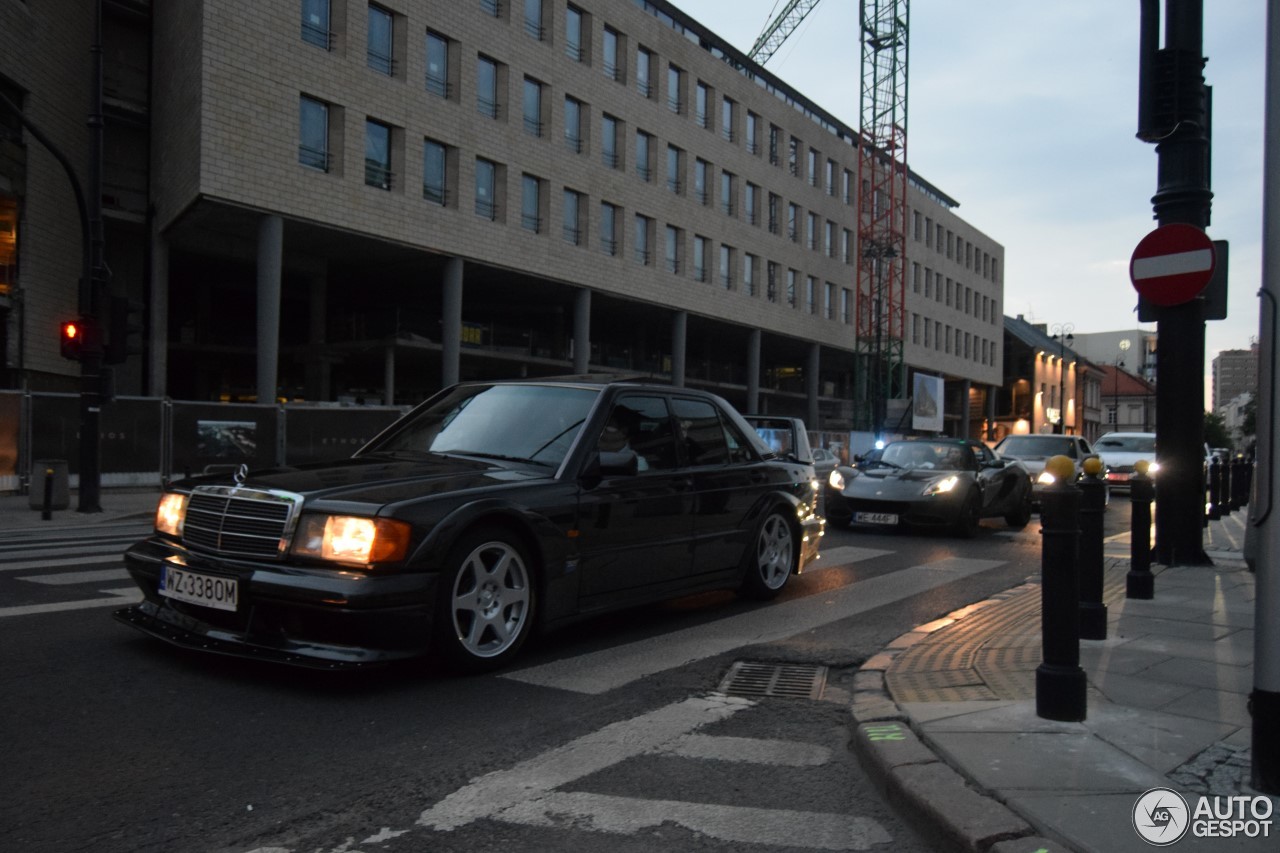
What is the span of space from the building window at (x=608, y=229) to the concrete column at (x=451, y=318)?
7.17 meters

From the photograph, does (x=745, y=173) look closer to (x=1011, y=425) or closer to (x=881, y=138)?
(x=881, y=138)

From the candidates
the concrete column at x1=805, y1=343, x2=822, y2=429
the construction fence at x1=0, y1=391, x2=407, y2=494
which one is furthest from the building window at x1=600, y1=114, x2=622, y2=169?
the concrete column at x1=805, y1=343, x2=822, y2=429

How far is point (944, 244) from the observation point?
6862 centimetres

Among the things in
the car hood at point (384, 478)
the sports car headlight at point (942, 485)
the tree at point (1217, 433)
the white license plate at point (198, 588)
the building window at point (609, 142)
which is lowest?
the white license plate at point (198, 588)

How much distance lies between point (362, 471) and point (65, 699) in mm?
1654

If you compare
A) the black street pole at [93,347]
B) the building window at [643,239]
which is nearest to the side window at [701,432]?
the black street pole at [93,347]

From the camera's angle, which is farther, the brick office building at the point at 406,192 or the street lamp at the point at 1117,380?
the street lamp at the point at 1117,380

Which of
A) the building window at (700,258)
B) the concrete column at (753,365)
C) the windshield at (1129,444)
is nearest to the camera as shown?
the windshield at (1129,444)

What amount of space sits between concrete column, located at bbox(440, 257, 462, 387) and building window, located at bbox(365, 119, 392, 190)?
3.23m

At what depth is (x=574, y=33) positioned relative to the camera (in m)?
35.2

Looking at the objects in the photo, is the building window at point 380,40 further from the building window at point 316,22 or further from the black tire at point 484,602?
the black tire at point 484,602

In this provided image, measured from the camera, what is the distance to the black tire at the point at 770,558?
7102 millimetres

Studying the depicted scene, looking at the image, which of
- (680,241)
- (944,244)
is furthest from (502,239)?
(944,244)

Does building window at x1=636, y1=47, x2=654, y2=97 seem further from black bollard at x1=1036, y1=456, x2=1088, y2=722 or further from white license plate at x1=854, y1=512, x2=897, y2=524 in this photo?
black bollard at x1=1036, y1=456, x2=1088, y2=722
